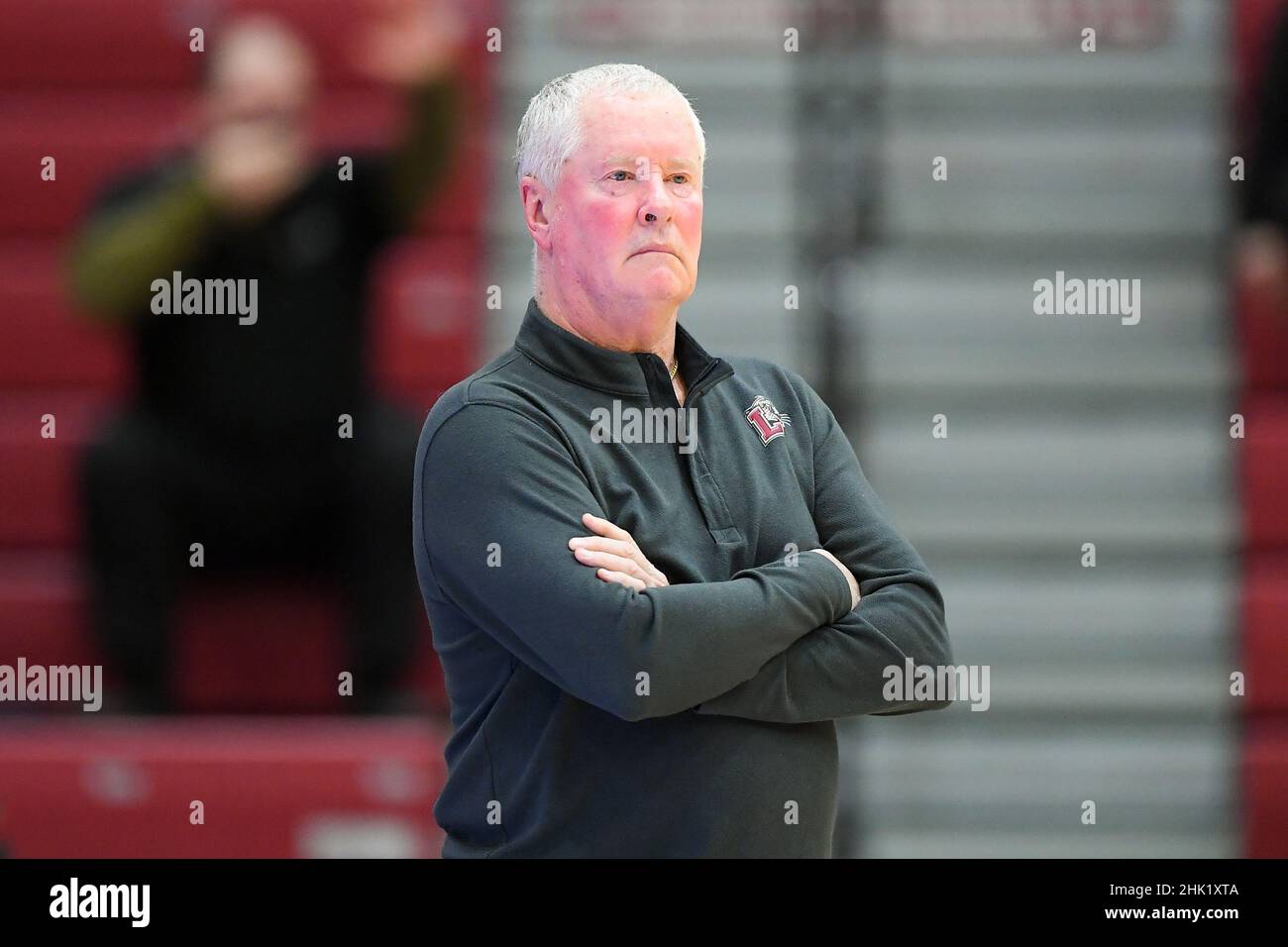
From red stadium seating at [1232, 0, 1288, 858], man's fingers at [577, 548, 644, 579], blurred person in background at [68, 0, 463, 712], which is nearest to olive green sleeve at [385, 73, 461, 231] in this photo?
blurred person in background at [68, 0, 463, 712]

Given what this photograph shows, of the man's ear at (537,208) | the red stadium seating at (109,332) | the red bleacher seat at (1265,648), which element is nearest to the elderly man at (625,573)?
the man's ear at (537,208)

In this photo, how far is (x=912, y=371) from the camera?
158 inches

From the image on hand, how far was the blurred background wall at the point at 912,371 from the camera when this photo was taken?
356 cm

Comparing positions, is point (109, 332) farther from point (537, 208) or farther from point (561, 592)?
point (561, 592)

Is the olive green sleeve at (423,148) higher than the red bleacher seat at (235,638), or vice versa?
the olive green sleeve at (423,148)

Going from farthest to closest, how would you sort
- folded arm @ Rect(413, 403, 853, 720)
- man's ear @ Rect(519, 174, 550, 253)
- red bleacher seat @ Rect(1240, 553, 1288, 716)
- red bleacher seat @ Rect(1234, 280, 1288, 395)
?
red bleacher seat @ Rect(1234, 280, 1288, 395), red bleacher seat @ Rect(1240, 553, 1288, 716), man's ear @ Rect(519, 174, 550, 253), folded arm @ Rect(413, 403, 853, 720)

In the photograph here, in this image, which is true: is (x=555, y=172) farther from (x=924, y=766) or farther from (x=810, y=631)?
(x=924, y=766)

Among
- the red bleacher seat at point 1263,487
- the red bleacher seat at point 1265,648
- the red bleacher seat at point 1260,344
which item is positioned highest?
the red bleacher seat at point 1260,344

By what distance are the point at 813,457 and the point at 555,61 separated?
2843 mm

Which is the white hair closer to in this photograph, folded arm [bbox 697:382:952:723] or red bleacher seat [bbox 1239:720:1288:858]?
folded arm [bbox 697:382:952:723]

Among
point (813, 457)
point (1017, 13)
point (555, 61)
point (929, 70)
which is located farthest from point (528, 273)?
point (813, 457)

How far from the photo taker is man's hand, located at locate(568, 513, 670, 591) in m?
1.47

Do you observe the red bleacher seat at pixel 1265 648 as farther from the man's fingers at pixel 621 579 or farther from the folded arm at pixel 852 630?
the man's fingers at pixel 621 579

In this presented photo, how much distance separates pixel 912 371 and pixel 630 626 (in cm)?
267
